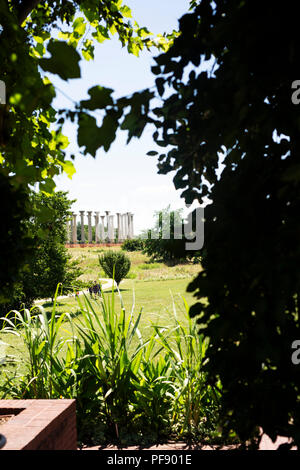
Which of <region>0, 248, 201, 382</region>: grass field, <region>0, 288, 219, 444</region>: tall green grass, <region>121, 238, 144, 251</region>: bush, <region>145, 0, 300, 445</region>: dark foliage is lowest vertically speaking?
<region>0, 248, 201, 382</region>: grass field

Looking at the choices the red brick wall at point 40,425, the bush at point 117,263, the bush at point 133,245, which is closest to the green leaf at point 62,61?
the red brick wall at point 40,425

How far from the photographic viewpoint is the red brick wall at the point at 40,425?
1.84m

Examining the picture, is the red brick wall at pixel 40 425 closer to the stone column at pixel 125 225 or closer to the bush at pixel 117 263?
the bush at pixel 117 263

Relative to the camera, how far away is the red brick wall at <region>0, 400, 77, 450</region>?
1.84 metres

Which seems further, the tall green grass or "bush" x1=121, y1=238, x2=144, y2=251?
"bush" x1=121, y1=238, x2=144, y2=251

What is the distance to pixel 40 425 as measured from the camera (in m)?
1.98

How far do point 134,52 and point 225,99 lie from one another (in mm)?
3205

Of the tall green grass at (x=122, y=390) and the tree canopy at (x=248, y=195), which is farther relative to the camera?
the tall green grass at (x=122, y=390)

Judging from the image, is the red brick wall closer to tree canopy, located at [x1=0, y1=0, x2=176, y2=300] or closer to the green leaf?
tree canopy, located at [x1=0, y1=0, x2=176, y2=300]

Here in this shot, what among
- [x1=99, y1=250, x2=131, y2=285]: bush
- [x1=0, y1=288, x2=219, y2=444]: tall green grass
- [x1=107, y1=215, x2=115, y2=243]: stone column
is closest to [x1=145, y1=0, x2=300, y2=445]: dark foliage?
[x1=0, y1=288, x2=219, y2=444]: tall green grass

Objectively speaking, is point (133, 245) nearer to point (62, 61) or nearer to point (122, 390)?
point (122, 390)
